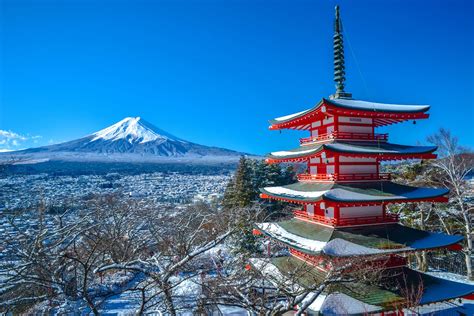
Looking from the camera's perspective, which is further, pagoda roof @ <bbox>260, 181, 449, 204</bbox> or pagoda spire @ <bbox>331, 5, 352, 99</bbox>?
pagoda spire @ <bbox>331, 5, 352, 99</bbox>

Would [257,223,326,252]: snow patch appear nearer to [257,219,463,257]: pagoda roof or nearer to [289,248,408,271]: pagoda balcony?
[257,219,463,257]: pagoda roof

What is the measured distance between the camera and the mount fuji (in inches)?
5004

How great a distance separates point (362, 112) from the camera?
427 inches

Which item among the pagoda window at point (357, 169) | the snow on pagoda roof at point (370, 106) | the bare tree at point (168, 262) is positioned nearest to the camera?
the bare tree at point (168, 262)

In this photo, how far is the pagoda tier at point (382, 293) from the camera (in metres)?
9.02

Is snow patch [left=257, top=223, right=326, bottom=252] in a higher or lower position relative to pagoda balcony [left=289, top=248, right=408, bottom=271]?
higher

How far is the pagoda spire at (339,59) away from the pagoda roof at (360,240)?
5638 mm

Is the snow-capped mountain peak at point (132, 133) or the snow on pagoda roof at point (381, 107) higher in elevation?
the snow-capped mountain peak at point (132, 133)

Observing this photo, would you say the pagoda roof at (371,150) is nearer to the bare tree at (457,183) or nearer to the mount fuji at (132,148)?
the bare tree at (457,183)

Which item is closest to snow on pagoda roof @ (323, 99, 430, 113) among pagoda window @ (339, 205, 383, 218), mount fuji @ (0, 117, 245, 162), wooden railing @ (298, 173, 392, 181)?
wooden railing @ (298, 173, 392, 181)

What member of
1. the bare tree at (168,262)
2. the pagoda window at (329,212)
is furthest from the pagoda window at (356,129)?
the bare tree at (168,262)

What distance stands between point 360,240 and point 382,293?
1763 mm

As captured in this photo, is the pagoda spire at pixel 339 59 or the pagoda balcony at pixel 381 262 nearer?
the pagoda balcony at pixel 381 262

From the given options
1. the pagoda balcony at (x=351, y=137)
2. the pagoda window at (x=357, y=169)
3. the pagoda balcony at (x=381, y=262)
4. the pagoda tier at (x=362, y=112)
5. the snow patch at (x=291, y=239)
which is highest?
the pagoda tier at (x=362, y=112)
